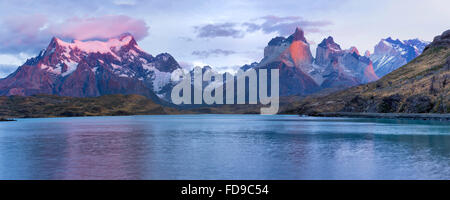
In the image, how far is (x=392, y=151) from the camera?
242 ft

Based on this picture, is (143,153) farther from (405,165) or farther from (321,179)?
(405,165)

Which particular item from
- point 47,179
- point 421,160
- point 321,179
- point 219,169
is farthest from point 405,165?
point 47,179

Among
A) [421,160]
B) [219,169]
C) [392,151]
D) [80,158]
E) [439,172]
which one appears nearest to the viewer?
[439,172]

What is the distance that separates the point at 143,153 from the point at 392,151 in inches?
1791

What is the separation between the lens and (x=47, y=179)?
47.5m
